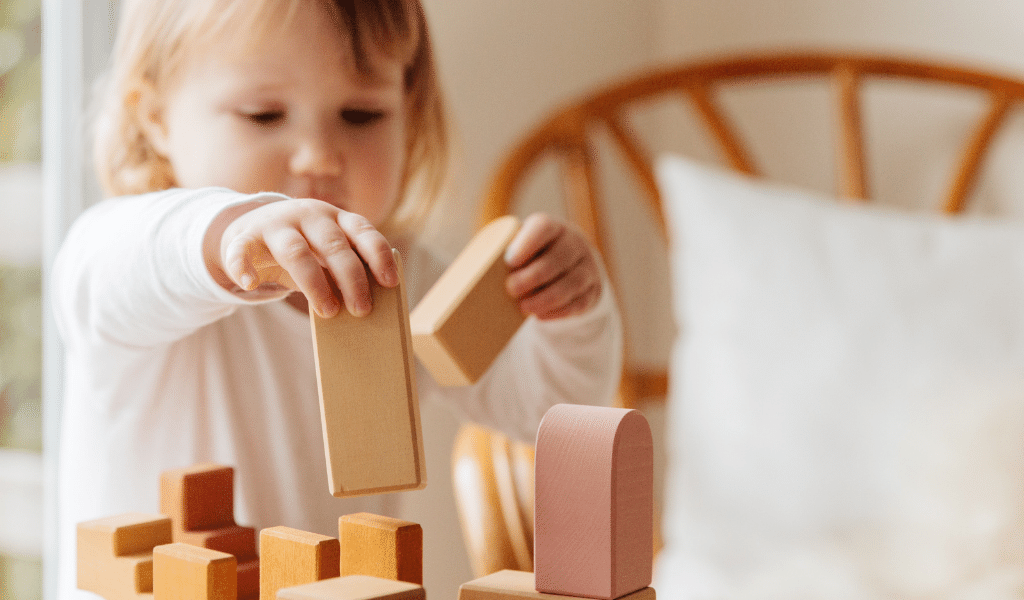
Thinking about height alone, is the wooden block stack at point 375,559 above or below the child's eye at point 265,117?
below

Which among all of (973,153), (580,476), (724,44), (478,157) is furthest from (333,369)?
(724,44)

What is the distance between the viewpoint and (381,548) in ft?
0.60

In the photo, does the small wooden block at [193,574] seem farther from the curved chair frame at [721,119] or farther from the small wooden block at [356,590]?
the curved chair frame at [721,119]

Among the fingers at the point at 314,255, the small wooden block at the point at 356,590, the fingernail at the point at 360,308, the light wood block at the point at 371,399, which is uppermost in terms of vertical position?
the fingers at the point at 314,255

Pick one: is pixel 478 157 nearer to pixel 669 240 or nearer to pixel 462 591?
pixel 669 240

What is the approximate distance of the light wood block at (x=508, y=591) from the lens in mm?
179

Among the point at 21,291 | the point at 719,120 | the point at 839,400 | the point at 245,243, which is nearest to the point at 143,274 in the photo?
the point at 245,243

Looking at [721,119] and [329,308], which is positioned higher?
[721,119]

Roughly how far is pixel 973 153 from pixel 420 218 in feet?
2.45

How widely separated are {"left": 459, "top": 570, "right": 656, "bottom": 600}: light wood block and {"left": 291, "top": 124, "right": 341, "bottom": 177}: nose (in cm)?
9

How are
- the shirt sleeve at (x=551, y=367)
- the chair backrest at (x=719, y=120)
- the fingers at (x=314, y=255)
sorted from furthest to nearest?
the chair backrest at (x=719, y=120)
the shirt sleeve at (x=551, y=367)
the fingers at (x=314, y=255)

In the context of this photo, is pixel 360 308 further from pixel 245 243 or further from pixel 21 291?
pixel 21 291

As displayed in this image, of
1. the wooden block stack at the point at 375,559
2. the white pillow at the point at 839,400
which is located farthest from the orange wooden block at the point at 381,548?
the white pillow at the point at 839,400

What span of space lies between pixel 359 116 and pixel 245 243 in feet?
0.16
